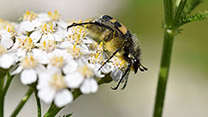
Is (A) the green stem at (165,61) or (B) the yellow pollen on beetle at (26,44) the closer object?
(B) the yellow pollen on beetle at (26,44)

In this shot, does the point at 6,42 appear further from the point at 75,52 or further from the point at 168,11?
the point at 168,11

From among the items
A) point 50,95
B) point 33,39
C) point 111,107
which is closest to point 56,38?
point 33,39

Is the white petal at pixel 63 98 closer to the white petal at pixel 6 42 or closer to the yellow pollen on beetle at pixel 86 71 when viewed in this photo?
the yellow pollen on beetle at pixel 86 71

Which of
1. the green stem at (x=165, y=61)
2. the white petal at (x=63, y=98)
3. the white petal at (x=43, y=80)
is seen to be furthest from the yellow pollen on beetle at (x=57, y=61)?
the green stem at (x=165, y=61)

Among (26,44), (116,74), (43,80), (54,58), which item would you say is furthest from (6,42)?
(116,74)

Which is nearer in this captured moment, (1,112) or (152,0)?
(1,112)

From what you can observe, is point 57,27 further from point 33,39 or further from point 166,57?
point 166,57

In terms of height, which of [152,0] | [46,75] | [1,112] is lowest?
[1,112]
